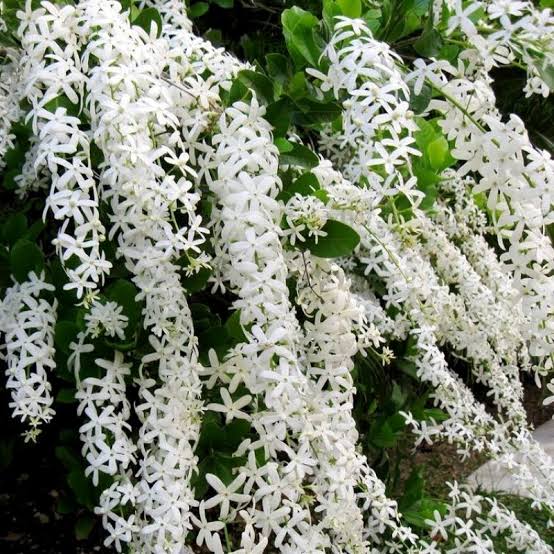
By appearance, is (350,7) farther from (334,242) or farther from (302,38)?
(334,242)

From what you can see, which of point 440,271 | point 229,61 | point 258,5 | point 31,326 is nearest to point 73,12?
point 229,61

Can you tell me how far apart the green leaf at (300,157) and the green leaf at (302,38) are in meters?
0.15

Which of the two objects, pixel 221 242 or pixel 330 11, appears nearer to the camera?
pixel 221 242

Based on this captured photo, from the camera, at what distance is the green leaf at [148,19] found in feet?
4.76

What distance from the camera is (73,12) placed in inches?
50.4

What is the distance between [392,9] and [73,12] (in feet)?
1.97

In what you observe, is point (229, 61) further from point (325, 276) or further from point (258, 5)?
point (258, 5)

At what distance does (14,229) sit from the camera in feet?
4.84

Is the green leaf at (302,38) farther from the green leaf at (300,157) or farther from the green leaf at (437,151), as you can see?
the green leaf at (437,151)

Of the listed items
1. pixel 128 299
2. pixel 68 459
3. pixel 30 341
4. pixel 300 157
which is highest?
pixel 300 157

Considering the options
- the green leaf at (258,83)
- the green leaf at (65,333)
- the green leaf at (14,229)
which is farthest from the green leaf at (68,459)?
the green leaf at (258,83)

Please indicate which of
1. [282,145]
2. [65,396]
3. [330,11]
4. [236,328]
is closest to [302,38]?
[330,11]

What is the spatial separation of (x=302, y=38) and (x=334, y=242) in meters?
0.37

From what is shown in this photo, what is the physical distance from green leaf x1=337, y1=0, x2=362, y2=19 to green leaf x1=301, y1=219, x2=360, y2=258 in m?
0.39
